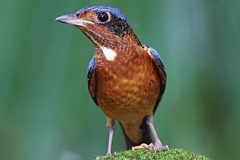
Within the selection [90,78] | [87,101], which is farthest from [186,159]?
[87,101]

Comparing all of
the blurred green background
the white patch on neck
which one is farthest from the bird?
the blurred green background

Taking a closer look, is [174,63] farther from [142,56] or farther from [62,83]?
[62,83]

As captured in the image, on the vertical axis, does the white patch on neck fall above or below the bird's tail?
above

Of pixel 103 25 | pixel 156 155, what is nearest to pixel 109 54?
pixel 103 25

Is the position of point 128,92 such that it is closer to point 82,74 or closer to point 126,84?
point 126,84

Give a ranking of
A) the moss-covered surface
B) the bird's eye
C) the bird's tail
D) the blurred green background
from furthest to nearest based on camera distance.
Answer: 1. the bird's tail
2. the blurred green background
3. the bird's eye
4. the moss-covered surface

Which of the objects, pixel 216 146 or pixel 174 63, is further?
pixel 216 146

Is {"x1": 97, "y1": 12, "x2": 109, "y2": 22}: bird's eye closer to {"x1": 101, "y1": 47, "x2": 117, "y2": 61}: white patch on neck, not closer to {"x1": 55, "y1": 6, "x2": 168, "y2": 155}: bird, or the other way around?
{"x1": 55, "y1": 6, "x2": 168, "y2": 155}: bird
